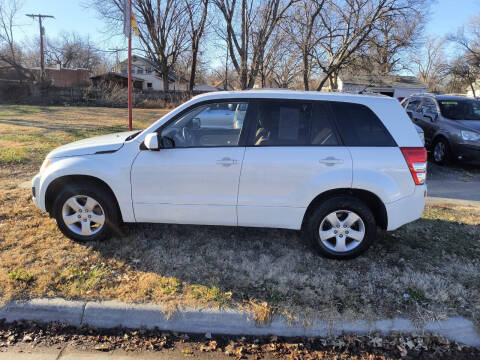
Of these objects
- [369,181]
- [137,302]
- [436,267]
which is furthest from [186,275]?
[436,267]

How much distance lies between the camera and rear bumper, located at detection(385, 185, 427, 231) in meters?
3.82

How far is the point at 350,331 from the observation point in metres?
2.98

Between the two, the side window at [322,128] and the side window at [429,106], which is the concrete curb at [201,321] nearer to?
the side window at [322,128]

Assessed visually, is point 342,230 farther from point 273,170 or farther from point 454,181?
point 454,181

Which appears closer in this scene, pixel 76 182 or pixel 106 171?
pixel 106 171

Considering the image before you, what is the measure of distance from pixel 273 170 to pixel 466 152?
694cm

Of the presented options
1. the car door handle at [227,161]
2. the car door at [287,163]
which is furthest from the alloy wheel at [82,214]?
the car door at [287,163]

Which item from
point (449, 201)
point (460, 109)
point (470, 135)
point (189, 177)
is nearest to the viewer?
point (189, 177)

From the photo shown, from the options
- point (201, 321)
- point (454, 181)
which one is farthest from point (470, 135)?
point (201, 321)

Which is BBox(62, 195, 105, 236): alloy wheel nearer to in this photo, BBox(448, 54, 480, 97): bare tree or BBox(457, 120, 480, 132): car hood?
BBox(457, 120, 480, 132): car hood

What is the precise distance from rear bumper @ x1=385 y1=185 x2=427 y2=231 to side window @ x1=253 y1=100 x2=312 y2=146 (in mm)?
1143

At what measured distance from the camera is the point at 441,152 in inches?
363

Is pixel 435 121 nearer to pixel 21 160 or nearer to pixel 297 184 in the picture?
pixel 297 184

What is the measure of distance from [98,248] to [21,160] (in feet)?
18.0
